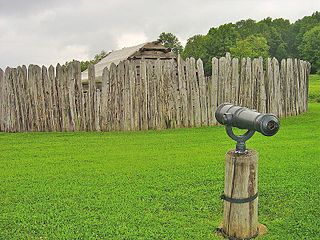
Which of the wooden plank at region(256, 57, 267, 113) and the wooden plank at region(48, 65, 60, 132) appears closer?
the wooden plank at region(48, 65, 60, 132)

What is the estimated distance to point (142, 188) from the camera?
19.1 ft

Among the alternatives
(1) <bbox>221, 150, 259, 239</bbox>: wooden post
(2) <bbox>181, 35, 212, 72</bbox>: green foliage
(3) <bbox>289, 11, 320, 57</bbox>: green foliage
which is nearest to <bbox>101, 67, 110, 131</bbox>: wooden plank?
(1) <bbox>221, 150, 259, 239</bbox>: wooden post

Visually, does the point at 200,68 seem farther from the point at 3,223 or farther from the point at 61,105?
the point at 3,223

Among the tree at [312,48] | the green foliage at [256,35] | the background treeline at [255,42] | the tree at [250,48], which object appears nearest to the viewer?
the tree at [250,48]

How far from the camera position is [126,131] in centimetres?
1146

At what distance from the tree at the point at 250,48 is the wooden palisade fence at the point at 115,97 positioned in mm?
33266

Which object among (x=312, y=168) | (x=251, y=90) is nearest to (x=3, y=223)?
(x=312, y=168)

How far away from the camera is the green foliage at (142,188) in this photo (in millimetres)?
4480

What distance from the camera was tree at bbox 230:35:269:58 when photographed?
4748 centimetres

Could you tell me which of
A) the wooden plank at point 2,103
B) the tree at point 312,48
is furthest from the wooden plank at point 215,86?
the tree at point 312,48

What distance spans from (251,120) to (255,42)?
165 ft

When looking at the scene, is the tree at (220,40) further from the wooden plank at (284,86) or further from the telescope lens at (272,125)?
the telescope lens at (272,125)

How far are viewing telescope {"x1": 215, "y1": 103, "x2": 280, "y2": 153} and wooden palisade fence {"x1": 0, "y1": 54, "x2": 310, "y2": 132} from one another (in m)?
7.12

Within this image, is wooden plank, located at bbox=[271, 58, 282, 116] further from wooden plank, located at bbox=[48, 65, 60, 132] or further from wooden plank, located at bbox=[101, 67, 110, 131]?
wooden plank, located at bbox=[48, 65, 60, 132]
